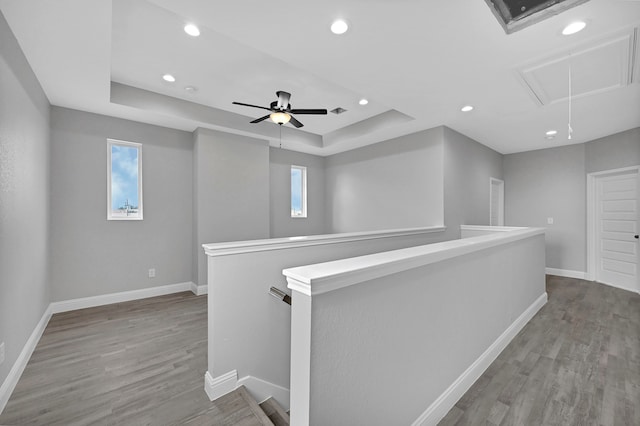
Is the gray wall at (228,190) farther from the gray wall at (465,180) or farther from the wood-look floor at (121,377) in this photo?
the gray wall at (465,180)

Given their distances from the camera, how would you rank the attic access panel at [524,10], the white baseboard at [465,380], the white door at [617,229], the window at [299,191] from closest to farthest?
1. the attic access panel at [524,10]
2. the white baseboard at [465,380]
3. the white door at [617,229]
4. the window at [299,191]

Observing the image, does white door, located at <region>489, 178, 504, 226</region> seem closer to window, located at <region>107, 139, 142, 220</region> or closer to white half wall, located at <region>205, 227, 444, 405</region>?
white half wall, located at <region>205, 227, 444, 405</region>

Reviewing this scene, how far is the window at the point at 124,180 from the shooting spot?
155 inches

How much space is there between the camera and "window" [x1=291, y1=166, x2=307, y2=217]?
6371 mm

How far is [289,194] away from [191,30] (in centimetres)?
390

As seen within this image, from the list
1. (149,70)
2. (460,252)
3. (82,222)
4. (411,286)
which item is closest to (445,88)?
(460,252)

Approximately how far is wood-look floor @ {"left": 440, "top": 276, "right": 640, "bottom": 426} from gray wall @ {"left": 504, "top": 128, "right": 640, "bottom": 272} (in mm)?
2331

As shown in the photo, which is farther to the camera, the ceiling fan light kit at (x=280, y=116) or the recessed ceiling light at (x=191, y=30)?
the ceiling fan light kit at (x=280, y=116)

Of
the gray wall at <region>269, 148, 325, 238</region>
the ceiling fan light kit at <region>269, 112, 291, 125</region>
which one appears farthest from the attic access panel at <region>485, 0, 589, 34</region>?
the gray wall at <region>269, 148, 325, 238</region>

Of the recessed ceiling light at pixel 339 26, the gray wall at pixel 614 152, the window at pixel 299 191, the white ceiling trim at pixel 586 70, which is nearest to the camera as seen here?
the recessed ceiling light at pixel 339 26

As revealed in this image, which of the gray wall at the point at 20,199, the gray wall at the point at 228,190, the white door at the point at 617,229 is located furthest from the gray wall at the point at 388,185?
the gray wall at the point at 20,199

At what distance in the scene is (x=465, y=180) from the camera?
4.96 metres

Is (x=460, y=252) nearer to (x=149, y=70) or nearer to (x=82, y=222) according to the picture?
(x=149, y=70)

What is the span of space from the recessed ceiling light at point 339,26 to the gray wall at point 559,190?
18.3 ft
